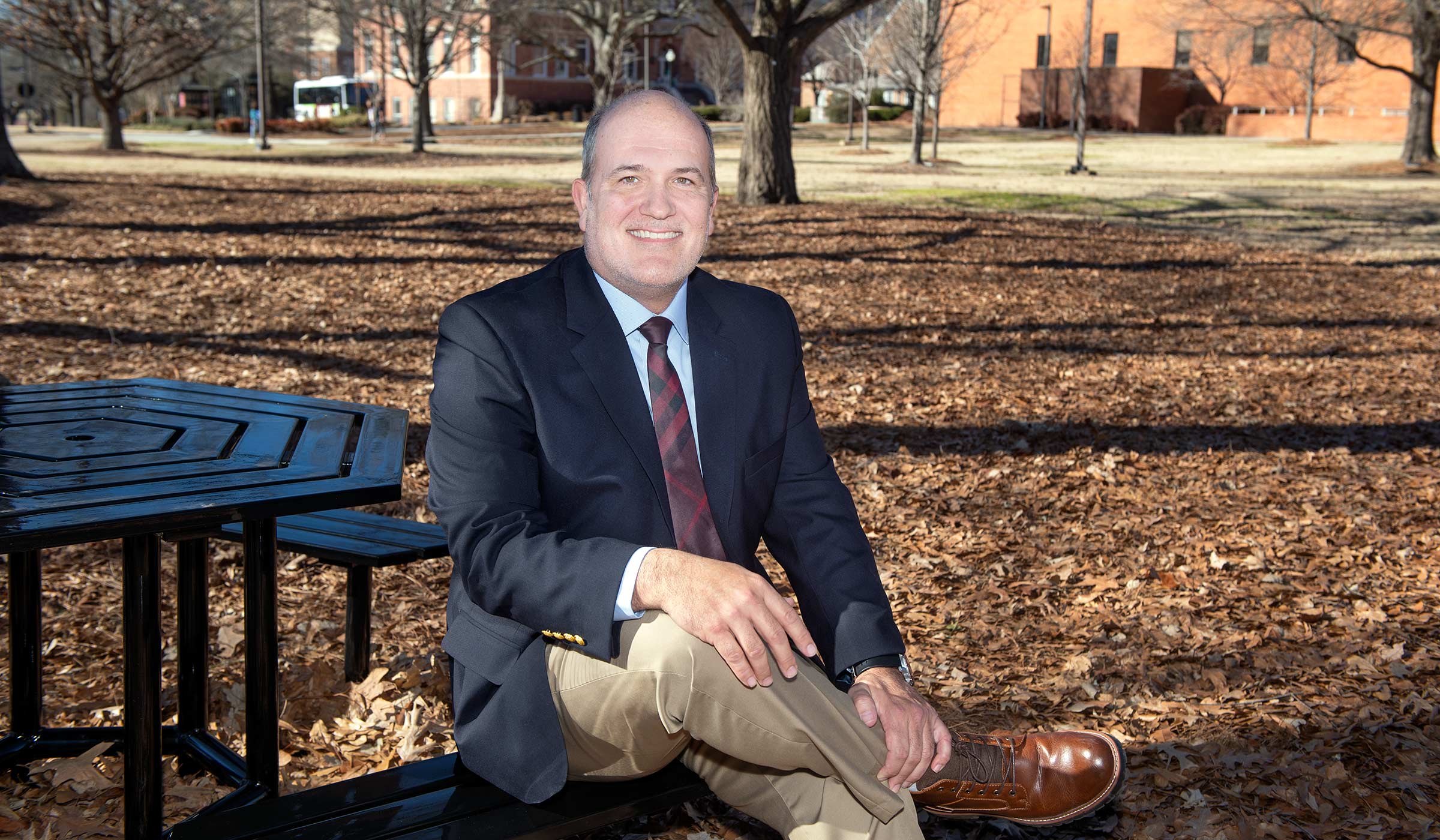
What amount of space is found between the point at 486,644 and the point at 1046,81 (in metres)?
63.9

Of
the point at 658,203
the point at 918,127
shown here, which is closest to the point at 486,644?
the point at 658,203

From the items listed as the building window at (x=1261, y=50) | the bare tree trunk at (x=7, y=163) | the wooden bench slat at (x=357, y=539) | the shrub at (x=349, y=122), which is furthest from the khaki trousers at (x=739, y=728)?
the building window at (x=1261, y=50)

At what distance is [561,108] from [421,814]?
65.9 metres

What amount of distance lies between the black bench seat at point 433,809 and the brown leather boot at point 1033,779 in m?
0.62

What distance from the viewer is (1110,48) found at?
6384 cm

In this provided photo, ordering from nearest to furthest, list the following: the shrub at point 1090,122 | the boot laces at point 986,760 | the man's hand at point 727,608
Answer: the man's hand at point 727,608 < the boot laces at point 986,760 < the shrub at point 1090,122

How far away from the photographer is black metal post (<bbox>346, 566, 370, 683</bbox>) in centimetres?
387

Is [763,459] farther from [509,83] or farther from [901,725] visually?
[509,83]

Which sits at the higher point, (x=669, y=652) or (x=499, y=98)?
(x=499, y=98)

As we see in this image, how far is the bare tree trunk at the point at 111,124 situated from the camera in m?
33.2

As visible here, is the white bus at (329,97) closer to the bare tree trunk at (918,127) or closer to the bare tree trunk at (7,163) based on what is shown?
the bare tree trunk at (918,127)

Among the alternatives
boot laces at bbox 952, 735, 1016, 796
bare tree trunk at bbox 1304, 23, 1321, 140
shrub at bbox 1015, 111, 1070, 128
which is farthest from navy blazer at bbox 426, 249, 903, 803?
shrub at bbox 1015, 111, 1070, 128

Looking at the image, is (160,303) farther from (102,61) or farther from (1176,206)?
(102,61)

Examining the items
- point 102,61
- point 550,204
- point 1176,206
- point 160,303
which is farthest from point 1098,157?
point 160,303
